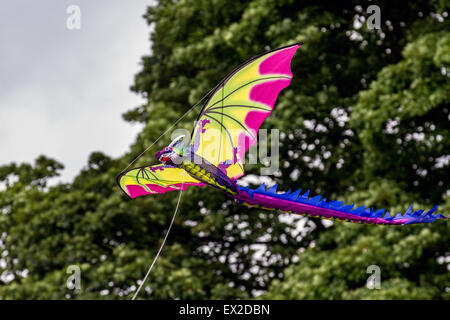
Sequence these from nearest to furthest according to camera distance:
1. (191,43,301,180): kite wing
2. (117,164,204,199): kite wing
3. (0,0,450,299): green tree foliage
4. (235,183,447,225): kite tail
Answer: (235,183,447,225): kite tail < (191,43,301,180): kite wing < (117,164,204,199): kite wing < (0,0,450,299): green tree foliage

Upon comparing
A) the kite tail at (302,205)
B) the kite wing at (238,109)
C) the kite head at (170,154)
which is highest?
the kite wing at (238,109)

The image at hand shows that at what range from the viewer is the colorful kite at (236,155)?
109 inches

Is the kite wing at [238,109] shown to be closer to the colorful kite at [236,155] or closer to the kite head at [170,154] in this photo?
the colorful kite at [236,155]

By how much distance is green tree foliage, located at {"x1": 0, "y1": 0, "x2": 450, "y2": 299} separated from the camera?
739 centimetres

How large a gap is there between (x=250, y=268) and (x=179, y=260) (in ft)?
4.35

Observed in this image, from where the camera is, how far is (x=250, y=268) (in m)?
9.95

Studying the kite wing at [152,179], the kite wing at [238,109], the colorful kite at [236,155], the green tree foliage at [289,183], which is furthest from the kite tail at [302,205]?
the green tree foliage at [289,183]

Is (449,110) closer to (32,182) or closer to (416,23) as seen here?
(416,23)

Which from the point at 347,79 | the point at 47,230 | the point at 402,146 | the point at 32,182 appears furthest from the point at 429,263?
the point at 32,182

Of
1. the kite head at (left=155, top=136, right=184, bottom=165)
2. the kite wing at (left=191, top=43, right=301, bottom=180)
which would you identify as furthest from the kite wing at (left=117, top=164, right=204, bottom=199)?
the kite head at (left=155, top=136, right=184, bottom=165)

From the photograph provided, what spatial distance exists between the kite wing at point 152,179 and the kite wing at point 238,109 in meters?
0.23

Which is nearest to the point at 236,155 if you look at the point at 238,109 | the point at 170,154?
the point at 238,109

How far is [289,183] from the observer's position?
30.8ft

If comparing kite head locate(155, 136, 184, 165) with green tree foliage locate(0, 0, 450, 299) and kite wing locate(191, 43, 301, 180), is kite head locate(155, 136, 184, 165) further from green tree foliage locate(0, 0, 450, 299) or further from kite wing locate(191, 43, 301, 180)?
green tree foliage locate(0, 0, 450, 299)
